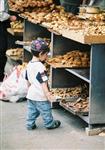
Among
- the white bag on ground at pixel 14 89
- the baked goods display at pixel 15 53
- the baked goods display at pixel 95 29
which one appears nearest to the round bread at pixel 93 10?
the baked goods display at pixel 95 29

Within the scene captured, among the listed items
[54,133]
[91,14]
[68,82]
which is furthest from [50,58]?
[54,133]

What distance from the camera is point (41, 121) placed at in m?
6.58

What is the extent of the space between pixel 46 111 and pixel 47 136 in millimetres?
384

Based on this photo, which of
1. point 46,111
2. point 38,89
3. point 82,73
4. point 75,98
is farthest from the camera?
point 75,98

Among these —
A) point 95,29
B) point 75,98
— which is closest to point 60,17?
point 75,98

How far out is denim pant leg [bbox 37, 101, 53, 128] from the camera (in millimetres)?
6137

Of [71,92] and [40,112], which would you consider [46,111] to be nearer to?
[40,112]

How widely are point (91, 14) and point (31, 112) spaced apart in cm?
186

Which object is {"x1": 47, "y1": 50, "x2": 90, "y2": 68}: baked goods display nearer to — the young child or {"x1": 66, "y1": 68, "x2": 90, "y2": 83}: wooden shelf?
{"x1": 66, "y1": 68, "x2": 90, "y2": 83}: wooden shelf

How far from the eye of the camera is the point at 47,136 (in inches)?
234

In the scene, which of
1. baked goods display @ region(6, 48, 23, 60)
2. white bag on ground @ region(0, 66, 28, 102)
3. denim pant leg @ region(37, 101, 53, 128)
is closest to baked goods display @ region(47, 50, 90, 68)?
denim pant leg @ region(37, 101, 53, 128)

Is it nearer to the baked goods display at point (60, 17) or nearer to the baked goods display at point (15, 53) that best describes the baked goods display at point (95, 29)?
the baked goods display at point (60, 17)

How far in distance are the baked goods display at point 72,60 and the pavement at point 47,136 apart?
0.79 meters

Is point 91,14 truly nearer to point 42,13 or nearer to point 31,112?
point 42,13
